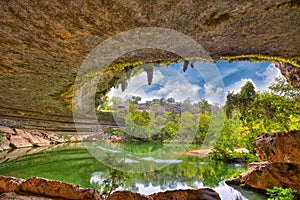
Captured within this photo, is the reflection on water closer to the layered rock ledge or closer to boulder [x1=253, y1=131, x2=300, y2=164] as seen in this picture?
boulder [x1=253, y1=131, x2=300, y2=164]

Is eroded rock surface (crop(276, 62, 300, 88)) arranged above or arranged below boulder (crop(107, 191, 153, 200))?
above

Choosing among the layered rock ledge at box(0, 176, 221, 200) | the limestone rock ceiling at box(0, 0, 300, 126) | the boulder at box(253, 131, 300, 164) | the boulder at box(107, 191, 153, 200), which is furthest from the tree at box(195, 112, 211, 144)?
the boulder at box(107, 191, 153, 200)

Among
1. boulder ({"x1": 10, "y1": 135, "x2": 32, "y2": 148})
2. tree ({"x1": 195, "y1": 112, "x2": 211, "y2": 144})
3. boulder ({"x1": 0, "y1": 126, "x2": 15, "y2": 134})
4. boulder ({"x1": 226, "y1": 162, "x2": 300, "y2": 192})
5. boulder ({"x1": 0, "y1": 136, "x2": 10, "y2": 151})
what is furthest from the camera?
tree ({"x1": 195, "y1": 112, "x2": 211, "y2": 144})

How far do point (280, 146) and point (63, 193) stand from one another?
5952 millimetres

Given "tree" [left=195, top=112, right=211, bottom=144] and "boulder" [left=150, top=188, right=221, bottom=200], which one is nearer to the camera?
"boulder" [left=150, top=188, right=221, bottom=200]

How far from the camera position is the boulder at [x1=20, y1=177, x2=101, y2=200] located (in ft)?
8.59

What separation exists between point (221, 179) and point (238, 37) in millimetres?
7459

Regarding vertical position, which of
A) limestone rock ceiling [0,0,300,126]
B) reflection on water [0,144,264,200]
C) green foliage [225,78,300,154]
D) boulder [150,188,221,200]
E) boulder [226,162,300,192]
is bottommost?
reflection on water [0,144,264,200]

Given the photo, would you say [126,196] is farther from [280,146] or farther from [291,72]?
[280,146]

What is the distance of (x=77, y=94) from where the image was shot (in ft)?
13.5

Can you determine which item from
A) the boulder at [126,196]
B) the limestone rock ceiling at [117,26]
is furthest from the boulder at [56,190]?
the limestone rock ceiling at [117,26]

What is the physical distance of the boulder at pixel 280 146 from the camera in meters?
4.89

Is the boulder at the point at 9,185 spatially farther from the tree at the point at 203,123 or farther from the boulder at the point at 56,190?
the tree at the point at 203,123

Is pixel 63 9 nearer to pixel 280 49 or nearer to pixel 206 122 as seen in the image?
pixel 280 49
